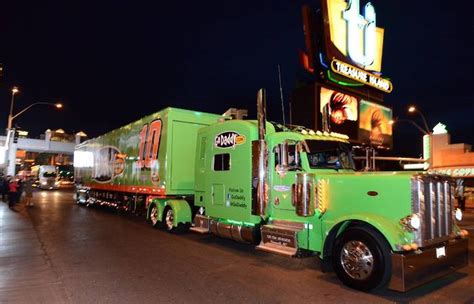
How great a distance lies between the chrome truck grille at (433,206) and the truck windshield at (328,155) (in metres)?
1.88

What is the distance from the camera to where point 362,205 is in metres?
6.36

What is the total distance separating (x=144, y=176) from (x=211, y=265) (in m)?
6.50

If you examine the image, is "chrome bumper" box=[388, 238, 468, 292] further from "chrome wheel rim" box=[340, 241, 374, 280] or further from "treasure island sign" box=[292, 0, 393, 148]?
"treasure island sign" box=[292, 0, 393, 148]

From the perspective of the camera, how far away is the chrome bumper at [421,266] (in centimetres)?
549

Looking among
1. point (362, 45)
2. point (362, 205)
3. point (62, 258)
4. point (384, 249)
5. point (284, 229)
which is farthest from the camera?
point (362, 45)

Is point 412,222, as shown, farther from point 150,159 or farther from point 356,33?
point 356,33

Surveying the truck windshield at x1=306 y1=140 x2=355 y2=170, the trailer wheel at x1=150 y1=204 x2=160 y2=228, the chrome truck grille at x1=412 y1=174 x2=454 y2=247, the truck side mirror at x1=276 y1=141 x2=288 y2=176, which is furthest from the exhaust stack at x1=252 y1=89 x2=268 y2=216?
the trailer wheel at x1=150 y1=204 x2=160 y2=228

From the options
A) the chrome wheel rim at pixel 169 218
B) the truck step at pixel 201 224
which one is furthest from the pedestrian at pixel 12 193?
the truck step at pixel 201 224

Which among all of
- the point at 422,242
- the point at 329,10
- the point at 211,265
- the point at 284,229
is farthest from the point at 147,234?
the point at 329,10

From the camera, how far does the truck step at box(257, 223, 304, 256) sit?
23.7ft

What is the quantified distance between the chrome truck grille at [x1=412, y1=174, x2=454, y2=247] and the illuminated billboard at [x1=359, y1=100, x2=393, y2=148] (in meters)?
23.3

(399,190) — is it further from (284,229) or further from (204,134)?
(204,134)

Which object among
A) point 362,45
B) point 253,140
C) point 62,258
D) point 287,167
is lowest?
point 62,258

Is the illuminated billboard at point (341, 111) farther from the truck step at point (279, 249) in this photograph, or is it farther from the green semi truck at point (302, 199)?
the truck step at point (279, 249)
